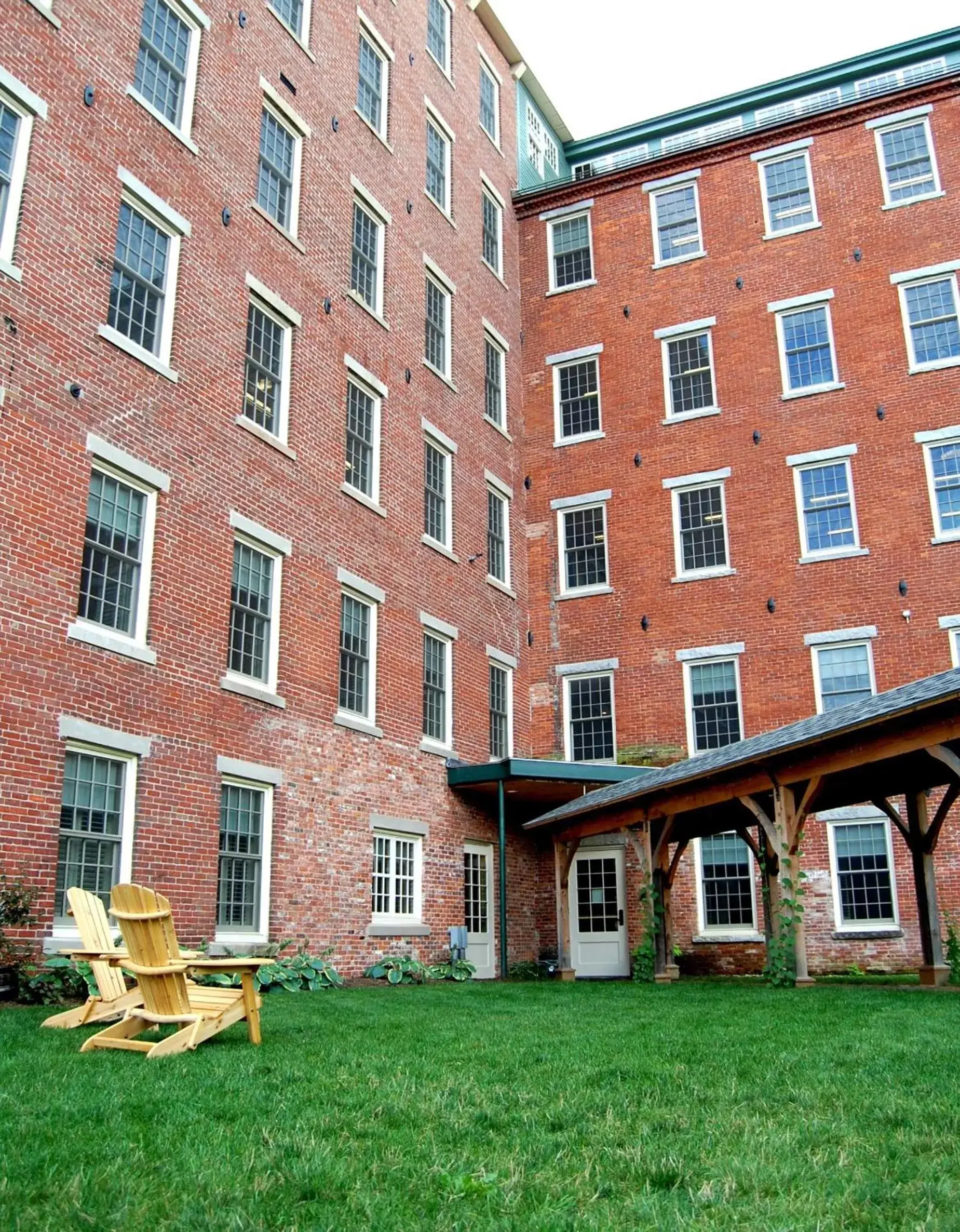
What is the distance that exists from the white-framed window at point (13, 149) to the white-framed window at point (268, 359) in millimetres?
4113

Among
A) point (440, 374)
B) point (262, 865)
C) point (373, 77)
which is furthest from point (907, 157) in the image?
point (262, 865)

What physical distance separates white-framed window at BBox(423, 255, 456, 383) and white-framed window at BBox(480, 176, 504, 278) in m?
3.04

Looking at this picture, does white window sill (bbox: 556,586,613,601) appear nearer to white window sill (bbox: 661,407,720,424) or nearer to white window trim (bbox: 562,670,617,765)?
white window trim (bbox: 562,670,617,765)

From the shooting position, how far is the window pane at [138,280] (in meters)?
14.5

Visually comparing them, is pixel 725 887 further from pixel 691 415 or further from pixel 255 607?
pixel 255 607

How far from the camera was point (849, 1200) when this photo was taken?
11.7ft

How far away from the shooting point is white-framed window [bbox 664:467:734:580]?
23562 millimetres

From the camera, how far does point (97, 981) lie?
29.3 feet

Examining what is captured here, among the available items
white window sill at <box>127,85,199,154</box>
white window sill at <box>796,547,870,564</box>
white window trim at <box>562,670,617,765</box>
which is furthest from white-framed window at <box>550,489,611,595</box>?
white window sill at <box>127,85,199,154</box>

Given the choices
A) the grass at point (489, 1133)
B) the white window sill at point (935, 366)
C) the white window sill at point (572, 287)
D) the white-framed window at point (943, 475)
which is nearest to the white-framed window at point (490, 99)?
the white window sill at point (572, 287)

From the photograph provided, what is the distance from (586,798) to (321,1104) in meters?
13.7

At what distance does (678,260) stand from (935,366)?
21.2 feet

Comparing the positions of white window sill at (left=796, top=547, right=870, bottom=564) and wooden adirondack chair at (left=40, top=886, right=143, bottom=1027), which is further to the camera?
white window sill at (left=796, top=547, right=870, bottom=564)

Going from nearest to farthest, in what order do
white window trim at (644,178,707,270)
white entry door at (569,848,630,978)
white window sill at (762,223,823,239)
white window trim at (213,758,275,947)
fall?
white window trim at (213,758,275,947) < white entry door at (569,848,630,978) < white window sill at (762,223,823,239) < white window trim at (644,178,707,270)
